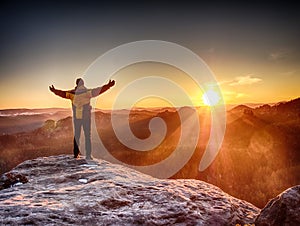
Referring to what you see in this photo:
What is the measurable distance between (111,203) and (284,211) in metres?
3.94

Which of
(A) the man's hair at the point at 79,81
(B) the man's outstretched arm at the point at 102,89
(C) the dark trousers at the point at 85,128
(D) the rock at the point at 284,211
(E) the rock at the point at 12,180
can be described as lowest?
(D) the rock at the point at 284,211

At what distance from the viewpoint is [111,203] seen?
22.1 feet

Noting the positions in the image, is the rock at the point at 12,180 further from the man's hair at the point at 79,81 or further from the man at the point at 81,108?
the man's hair at the point at 79,81

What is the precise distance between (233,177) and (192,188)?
1451 cm

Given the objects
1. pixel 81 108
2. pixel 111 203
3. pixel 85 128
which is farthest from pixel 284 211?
pixel 81 108

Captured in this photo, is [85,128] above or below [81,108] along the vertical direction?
below

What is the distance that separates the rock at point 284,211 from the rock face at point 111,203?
917mm

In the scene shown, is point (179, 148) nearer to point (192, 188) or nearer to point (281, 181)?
point (281, 181)

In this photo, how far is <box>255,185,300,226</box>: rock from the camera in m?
6.27

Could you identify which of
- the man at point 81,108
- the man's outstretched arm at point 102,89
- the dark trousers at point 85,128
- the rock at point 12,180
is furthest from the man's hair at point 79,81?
the rock at point 12,180

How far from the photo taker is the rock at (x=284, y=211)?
20.6 feet

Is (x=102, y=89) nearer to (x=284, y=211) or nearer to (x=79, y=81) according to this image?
(x=79, y=81)

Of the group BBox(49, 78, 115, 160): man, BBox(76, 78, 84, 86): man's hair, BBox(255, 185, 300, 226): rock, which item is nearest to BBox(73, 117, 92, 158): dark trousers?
BBox(49, 78, 115, 160): man

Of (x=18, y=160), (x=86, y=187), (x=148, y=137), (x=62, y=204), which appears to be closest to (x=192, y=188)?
(x=86, y=187)
